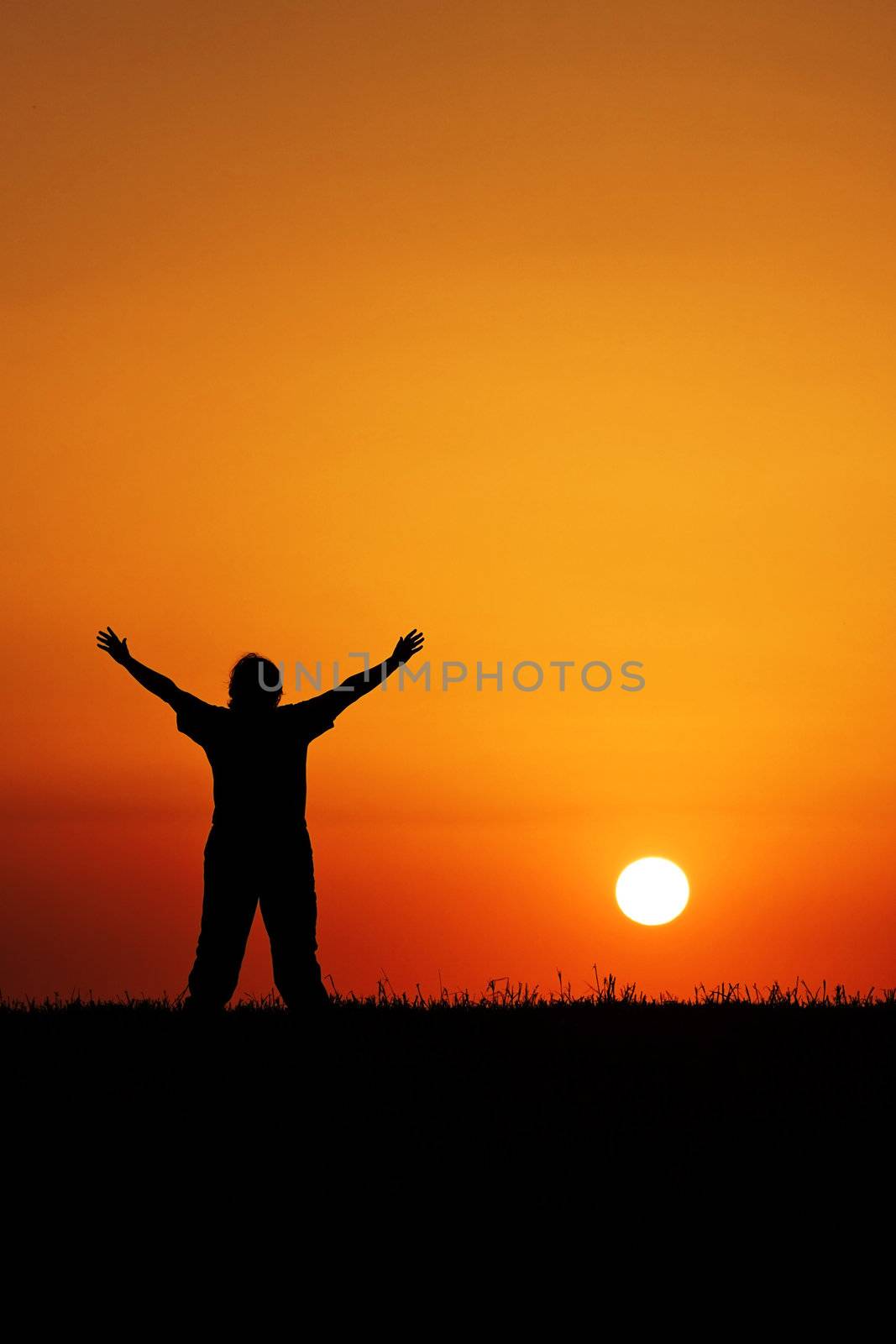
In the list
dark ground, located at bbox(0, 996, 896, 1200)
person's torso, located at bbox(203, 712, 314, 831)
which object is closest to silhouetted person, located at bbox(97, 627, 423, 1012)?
person's torso, located at bbox(203, 712, 314, 831)

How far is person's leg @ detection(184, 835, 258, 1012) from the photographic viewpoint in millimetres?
10898

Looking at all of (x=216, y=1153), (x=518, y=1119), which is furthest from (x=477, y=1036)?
(x=216, y=1153)

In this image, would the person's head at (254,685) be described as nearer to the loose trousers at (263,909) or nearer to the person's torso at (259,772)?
the person's torso at (259,772)

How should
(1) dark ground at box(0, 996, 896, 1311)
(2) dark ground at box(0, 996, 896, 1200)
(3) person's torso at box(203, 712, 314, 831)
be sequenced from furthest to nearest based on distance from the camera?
(3) person's torso at box(203, 712, 314, 831)
(2) dark ground at box(0, 996, 896, 1200)
(1) dark ground at box(0, 996, 896, 1311)

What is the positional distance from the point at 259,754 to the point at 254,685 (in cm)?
49

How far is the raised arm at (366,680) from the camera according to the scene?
11.0 meters

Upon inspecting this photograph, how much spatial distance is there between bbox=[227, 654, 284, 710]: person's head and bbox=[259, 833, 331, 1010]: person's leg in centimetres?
96

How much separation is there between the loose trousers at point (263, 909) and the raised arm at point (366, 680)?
93 cm

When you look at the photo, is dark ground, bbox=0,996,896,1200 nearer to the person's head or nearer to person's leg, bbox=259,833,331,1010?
person's leg, bbox=259,833,331,1010

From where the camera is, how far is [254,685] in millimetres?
10969

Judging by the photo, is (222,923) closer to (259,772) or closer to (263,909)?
(263,909)

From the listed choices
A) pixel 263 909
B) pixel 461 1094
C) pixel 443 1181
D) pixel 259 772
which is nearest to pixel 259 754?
pixel 259 772

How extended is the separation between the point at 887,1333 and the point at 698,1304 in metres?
0.68

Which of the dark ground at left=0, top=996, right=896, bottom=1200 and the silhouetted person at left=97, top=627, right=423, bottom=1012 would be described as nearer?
the dark ground at left=0, top=996, right=896, bottom=1200
